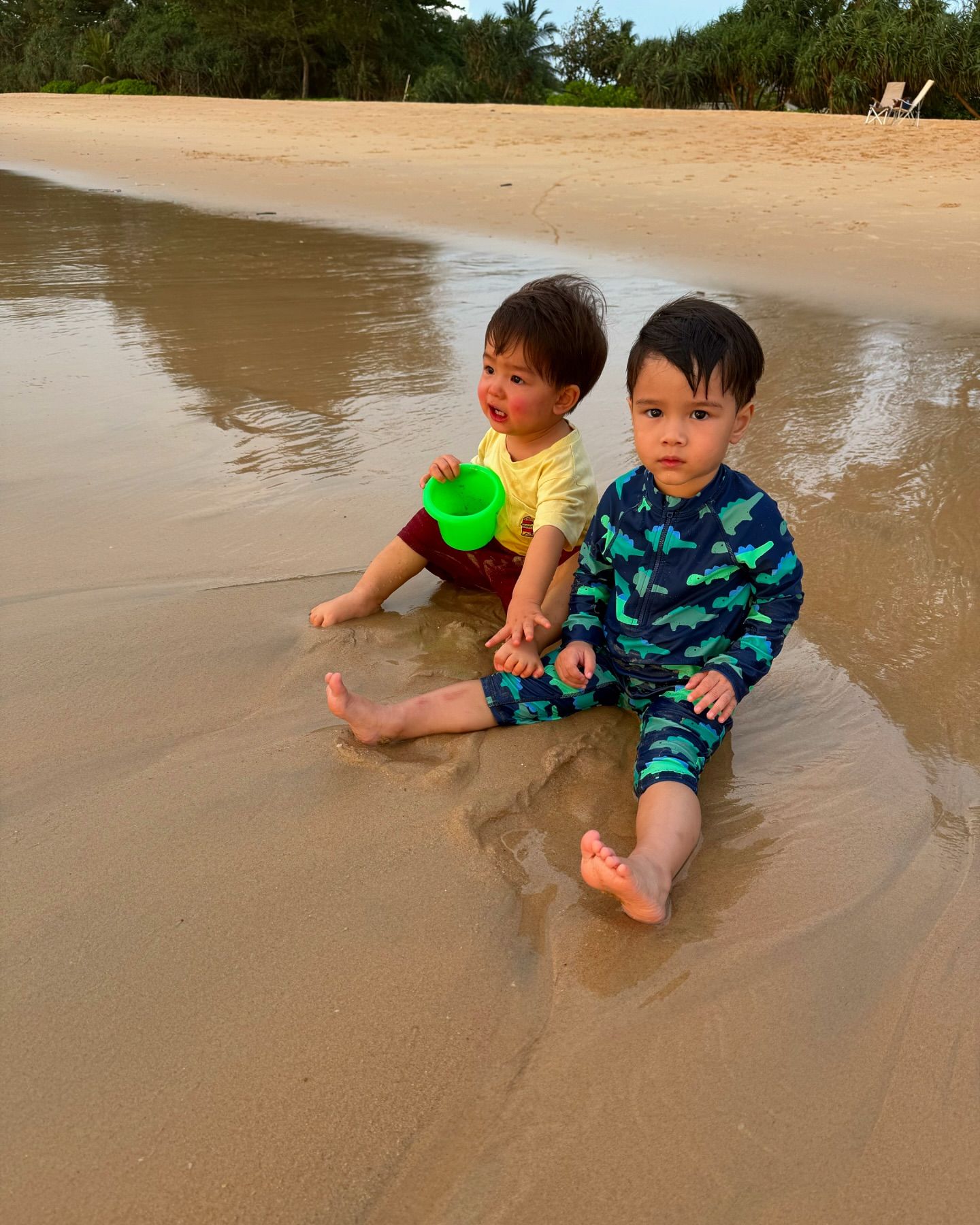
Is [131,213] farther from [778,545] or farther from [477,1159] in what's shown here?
[477,1159]

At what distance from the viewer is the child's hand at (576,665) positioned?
208 cm

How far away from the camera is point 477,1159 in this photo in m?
1.27

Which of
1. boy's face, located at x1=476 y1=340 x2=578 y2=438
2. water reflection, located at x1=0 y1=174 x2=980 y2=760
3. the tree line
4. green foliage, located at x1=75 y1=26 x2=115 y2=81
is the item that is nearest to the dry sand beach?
water reflection, located at x1=0 y1=174 x2=980 y2=760

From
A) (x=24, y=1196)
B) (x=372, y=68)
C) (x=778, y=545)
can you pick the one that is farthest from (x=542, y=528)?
(x=372, y=68)

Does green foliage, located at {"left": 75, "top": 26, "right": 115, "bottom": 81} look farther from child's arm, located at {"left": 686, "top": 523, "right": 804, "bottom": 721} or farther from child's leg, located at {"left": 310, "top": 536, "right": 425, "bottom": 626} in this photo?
child's arm, located at {"left": 686, "top": 523, "right": 804, "bottom": 721}

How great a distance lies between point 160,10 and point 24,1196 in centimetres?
4316

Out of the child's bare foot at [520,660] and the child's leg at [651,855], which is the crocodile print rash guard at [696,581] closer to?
the child's bare foot at [520,660]

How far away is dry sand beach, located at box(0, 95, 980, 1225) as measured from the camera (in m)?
1.28

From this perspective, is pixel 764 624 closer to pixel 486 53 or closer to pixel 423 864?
pixel 423 864

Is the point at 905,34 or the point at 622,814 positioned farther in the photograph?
the point at 905,34

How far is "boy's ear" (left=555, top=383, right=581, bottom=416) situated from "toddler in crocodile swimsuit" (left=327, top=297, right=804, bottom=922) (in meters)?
0.40

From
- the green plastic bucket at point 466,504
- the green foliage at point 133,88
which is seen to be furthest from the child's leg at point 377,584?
the green foliage at point 133,88

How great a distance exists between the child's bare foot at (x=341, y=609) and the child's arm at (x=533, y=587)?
1.32 feet

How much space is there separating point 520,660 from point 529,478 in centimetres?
59
